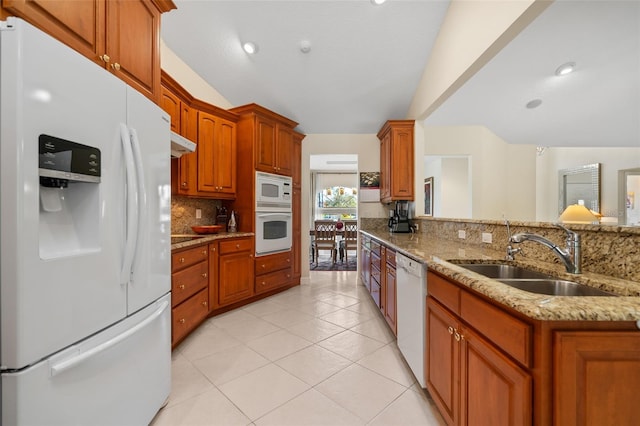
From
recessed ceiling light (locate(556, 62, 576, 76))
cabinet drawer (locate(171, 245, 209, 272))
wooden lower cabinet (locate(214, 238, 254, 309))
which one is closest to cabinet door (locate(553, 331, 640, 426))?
cabinet drawer (locate(171, 245, 209, 272))

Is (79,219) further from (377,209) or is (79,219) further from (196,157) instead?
(377,209)

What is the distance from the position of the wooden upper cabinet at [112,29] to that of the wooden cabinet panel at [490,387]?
2.12 m

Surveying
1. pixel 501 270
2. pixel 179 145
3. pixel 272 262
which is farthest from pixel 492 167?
pixel 179 145

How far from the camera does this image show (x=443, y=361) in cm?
134

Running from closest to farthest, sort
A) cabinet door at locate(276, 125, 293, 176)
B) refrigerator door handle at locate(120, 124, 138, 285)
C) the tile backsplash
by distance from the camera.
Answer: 1. refrigerator door handle at locate(120, 124, 138, 285)
2. the tile backsplash
3. cabinet door at locate(276, 125, 293, 176)

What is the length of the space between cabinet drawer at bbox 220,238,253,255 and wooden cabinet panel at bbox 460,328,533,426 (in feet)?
8.05

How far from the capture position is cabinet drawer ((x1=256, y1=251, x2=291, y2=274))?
11.1 ft

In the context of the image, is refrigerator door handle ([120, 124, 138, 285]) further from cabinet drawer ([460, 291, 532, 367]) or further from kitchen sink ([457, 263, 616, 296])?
kitchen sink ([457, 263, 616, 296])

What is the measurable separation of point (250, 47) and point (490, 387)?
366 centimetres

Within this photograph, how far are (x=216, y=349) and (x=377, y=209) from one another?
3.09 m

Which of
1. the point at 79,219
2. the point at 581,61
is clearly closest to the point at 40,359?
the point at 79,219

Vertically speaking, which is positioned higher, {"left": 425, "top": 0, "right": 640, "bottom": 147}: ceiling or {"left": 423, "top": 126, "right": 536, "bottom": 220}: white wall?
{"left": 425, "top": 0, "right": 640, "bottom": 147}: ceiling

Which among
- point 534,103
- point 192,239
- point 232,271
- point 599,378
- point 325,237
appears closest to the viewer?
point 599,378

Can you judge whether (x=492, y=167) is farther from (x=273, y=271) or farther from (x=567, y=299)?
(x=567, y=299)
